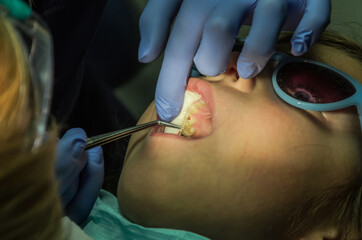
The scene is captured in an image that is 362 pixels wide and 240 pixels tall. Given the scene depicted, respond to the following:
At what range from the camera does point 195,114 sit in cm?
112

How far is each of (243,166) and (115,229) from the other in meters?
0.44

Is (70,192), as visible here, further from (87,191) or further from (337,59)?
(337,59)

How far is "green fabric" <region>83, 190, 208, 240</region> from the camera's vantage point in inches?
40.0

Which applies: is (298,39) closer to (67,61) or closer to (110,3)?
Answer: (67,61)

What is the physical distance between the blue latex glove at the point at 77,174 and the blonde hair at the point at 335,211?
595 millimetres

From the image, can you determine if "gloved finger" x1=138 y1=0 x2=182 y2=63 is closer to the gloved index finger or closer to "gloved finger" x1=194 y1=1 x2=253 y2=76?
"gloved finger" x1=194 y1=1 x2=253 y2=76

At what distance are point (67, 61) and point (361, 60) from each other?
103 centimetres

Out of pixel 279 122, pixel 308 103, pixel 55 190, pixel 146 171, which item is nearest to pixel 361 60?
pixel 308 103

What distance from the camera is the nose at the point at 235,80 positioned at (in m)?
1.08

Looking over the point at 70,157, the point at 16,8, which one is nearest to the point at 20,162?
the point at 16,8

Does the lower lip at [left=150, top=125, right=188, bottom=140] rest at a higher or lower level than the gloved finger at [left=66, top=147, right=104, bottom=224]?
higher

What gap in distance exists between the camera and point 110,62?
175 cm

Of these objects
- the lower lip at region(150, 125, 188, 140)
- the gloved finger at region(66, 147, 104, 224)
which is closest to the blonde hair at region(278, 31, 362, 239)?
the lower lip at region(150, 125, 188, 140)

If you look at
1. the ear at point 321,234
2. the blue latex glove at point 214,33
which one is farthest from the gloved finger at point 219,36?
the ear at point 321,234
